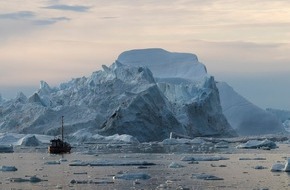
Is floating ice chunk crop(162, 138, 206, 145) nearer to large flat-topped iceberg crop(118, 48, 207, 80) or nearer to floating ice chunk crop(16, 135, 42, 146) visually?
floating ice chunk crop(16, 135, 42, 146)

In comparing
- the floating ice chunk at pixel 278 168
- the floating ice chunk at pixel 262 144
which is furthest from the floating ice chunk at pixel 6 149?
the floating ice chunk at pixel 278 168

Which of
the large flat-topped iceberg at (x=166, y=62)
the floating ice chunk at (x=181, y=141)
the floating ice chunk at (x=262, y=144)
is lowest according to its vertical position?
the floating ice chunk at (x=181, y=141)

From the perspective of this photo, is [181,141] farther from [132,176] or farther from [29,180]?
[29,180]

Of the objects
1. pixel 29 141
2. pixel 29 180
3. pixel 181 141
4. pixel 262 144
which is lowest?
pixel 181 141

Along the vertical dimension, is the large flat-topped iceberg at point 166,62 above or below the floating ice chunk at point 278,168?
above

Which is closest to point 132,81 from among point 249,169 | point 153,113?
point 153,113

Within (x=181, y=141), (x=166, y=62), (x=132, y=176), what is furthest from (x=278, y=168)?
(x=166, y=62)

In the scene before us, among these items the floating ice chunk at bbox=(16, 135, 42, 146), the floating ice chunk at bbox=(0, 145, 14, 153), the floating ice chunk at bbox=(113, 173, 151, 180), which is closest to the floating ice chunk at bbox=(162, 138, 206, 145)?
the floating ice chunk at bbox=(16, 135, 42, 146)

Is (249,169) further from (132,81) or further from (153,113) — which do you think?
(132,81)

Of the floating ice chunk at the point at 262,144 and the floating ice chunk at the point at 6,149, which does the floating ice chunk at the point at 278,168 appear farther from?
the floating ice chunk at the point at 6,149
